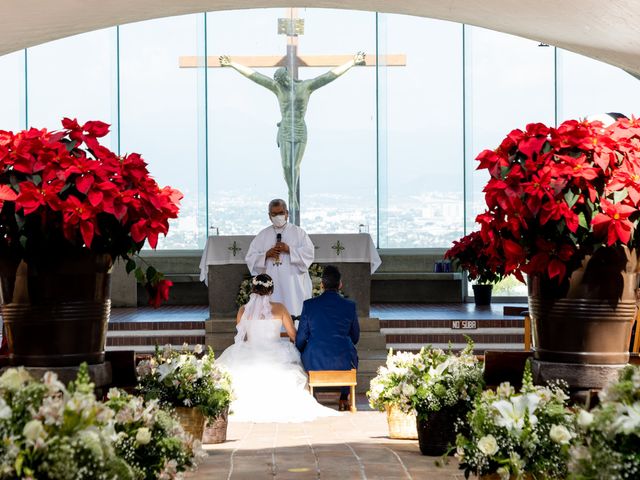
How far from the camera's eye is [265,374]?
814 cm

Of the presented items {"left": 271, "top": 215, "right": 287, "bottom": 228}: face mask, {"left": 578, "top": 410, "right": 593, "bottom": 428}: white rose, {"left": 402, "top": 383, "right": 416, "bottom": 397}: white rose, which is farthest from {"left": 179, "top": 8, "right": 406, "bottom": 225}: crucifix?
{"left": 578, "top": 410, "right": 593, "bottom": 428}: white rose

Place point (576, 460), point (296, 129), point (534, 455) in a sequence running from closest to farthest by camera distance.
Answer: point (576, 460) < point (534, 455) < point (296, 129)

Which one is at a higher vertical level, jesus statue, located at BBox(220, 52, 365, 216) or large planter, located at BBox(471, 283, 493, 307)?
jesus statue, located at BBox(220, 52, 365, 216)

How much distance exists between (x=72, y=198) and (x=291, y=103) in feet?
39.6

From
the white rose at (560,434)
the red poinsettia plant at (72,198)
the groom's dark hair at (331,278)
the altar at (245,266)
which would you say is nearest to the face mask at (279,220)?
the altar at (245,266)

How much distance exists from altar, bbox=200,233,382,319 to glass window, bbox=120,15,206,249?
235 inches

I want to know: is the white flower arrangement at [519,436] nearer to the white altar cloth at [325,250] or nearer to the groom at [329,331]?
the groom at [329,331]

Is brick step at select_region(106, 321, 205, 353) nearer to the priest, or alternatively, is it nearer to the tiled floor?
the priest

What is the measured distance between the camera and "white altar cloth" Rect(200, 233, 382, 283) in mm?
11242

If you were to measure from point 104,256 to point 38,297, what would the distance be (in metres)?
0.27

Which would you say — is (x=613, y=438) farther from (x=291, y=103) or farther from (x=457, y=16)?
(x=291, y=103)

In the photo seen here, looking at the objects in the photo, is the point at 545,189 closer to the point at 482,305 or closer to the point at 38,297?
the point at 38,297

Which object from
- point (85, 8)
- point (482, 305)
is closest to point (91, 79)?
point (482, 305)

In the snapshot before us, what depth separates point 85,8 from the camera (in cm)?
549
